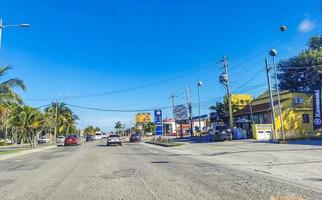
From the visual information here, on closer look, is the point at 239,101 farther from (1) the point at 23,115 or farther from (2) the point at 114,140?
(1) the point at 23,115

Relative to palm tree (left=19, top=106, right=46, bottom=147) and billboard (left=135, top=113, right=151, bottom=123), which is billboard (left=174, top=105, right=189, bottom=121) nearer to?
palm tree (left=19, top=106, right=46, bottom=147)

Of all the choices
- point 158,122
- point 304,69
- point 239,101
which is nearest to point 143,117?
point 158,122

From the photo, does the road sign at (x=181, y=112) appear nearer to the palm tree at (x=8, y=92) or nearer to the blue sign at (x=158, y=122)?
the blue sign at (x=158, y=122)

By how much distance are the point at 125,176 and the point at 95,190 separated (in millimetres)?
3238

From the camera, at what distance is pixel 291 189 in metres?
9.78

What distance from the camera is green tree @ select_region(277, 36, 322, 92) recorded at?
6012cm

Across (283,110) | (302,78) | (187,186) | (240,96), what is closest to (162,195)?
(187,186)

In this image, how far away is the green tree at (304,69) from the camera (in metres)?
60.1

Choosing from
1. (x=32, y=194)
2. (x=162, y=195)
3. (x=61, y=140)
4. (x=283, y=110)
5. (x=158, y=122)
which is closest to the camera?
(x=162, y=195)

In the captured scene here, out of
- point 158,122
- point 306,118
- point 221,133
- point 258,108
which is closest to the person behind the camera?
point 221,133

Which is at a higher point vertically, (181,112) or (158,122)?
(181,112)

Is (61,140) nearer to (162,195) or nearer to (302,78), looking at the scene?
(302,78)

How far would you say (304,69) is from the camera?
63.9m

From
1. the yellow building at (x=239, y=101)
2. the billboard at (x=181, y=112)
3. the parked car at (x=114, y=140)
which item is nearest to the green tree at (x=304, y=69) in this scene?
the yellow building at (x=239, y=101)
